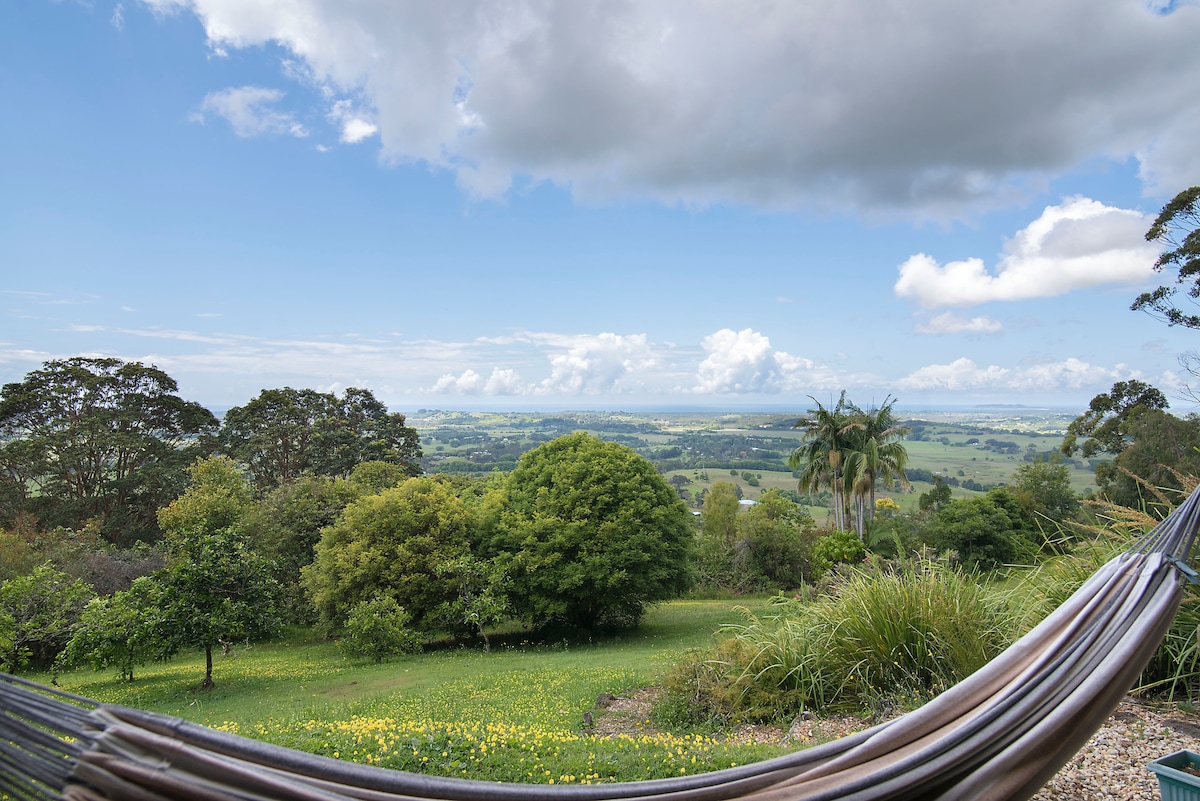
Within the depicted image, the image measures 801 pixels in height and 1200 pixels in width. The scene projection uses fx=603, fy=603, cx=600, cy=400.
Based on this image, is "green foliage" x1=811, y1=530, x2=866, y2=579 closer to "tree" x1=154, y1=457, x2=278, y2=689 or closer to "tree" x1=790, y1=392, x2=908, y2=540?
"tree" x1=790, y1=392, x2=908, y2=540

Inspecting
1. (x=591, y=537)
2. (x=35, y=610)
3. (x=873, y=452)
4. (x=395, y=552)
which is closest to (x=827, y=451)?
(x=873, y=452)

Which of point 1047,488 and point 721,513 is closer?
point 1047,488

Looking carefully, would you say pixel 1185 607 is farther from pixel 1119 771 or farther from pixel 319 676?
pixel 319 676

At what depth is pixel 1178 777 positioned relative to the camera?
242 cm

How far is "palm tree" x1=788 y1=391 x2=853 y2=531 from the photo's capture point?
761 inches

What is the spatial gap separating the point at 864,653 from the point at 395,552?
37.6 ft

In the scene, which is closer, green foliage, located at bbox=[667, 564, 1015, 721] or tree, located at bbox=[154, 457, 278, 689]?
green foliage, located at bbox=[667, 564, 1015, 721]

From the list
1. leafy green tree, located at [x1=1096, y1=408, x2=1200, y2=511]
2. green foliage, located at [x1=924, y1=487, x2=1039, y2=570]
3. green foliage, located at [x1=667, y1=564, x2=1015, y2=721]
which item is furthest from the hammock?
green foliage, located at [x1=924, y1=487, x2=1039, y2=570]

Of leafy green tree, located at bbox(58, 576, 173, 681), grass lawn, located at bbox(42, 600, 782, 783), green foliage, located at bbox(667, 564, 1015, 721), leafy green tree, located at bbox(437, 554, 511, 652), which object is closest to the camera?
grass lawn, located at bbox(42, 600, 782, 783)

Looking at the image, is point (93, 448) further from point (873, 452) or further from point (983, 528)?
point (983, 528)

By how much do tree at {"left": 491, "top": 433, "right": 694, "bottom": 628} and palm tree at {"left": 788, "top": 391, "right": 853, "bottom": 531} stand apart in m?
6.10

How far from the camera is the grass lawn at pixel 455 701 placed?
379cm

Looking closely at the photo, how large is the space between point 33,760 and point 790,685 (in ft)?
17.3

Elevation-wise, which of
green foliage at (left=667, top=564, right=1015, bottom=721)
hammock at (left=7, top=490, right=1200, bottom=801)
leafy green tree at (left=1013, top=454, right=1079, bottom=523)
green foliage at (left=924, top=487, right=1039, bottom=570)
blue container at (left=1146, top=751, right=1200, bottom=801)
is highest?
hammock at (left=7, top=490, right=1200, bottom=801)
